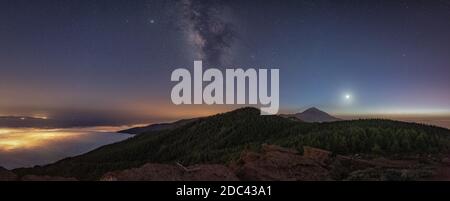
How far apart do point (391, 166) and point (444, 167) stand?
7.50ft

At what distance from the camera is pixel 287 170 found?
15.6 meters

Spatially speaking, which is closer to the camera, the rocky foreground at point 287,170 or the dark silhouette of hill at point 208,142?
the rocky foreground at point 287,170

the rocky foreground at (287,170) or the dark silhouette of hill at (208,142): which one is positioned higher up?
the rocky foreground at (287,170)

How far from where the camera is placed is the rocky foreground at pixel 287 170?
12.2 m

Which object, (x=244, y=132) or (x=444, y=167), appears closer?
(x=444, y=167)

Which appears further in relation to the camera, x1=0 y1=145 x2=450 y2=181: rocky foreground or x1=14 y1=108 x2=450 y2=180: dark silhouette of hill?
x1=14 y1=108 x2=450 y2=180: dark silhouette of hill

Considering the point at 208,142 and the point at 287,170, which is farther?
the point at 208,142

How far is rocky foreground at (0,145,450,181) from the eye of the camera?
482 inches

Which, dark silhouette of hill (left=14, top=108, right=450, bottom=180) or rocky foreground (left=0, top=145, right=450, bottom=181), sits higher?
rocky foreground (left=0, top=145, right=450, bottom=181)

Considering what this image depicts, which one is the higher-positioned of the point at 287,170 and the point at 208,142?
the point at 287,170

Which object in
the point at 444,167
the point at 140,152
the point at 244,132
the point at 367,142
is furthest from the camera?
the point at 140,152
